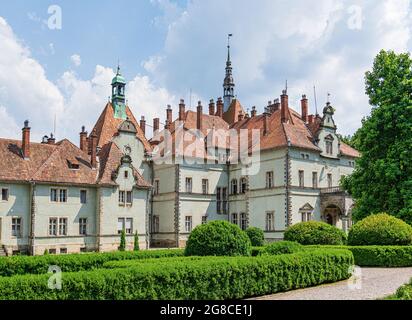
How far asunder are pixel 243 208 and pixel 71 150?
1755cm

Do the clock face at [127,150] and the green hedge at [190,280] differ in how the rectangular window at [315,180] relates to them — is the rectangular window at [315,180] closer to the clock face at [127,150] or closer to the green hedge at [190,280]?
the clock face at [127,150]

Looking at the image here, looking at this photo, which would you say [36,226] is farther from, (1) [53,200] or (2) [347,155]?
(2) [347,155]

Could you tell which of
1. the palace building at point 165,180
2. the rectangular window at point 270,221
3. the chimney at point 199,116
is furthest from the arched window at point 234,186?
the chimney at point 199,116

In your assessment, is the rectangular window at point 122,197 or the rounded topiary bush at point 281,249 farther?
the rectangular window at point 122,197

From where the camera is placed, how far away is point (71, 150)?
41844mm

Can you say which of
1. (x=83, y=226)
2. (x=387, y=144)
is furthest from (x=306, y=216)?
(x=83, y=226)

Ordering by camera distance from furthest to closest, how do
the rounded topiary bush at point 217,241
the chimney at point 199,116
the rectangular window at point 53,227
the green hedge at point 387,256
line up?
the chimney at point 199,116
the rectangular window at point 53,227
the green hedge at point 387,256
the rounded topiary bush at point 217,241

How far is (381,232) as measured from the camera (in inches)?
1065

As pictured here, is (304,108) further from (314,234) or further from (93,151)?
(314,234)

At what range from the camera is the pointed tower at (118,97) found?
53.2 meters

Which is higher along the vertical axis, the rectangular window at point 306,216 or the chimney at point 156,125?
the chimney at point 156,125

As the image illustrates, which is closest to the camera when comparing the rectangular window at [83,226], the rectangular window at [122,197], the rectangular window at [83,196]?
the rectangular window at [83,226]

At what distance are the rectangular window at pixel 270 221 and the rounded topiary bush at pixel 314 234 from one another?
45.4 feet

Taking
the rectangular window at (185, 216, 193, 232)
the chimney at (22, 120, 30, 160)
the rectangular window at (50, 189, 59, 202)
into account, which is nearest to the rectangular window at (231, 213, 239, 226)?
the rectangular window at (185, 216, 193, 232)
